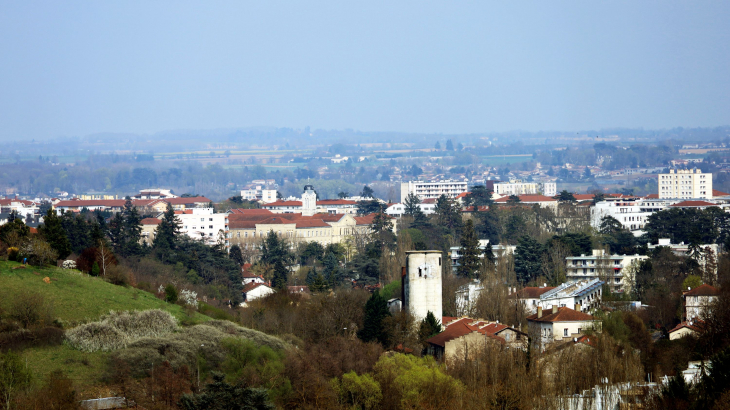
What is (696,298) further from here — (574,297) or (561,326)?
(561,326)

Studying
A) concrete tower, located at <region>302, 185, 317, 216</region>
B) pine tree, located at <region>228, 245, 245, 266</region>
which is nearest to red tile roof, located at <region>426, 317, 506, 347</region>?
pine tree, located at <region>228, 245, 245, 266</region>

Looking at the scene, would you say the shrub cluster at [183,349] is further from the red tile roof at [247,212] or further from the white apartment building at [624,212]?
the red tile roof at [247,212]

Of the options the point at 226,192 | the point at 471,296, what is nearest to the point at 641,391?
the point at 471,296

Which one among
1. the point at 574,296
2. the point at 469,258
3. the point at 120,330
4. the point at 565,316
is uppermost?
the point at 120,330

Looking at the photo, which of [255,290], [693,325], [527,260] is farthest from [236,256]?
[693,325]

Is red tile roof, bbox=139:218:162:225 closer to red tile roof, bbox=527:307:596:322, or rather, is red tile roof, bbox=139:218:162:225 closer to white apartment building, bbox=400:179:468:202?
red tile roof, bbox=527:307:596:322

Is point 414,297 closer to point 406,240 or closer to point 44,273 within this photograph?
point 44,273
